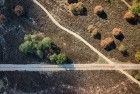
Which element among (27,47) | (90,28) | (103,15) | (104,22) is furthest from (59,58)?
(103,15)

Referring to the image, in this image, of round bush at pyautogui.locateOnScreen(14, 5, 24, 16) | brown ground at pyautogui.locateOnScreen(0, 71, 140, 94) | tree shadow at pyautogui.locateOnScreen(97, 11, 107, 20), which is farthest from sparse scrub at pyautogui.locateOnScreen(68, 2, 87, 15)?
brown ground at pyautogui.locateOnScreen(0, 71, 140, 94)

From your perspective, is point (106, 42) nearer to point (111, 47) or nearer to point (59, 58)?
point (111, 47)

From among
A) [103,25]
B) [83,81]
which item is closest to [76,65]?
[83,81]

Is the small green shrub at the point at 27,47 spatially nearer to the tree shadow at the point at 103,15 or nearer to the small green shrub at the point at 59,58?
the small green shrub at the point at 59,58

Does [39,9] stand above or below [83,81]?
above

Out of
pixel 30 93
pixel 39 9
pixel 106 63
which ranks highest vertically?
pixel 39 9

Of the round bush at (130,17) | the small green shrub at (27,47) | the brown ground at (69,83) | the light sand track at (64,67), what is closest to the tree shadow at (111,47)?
the light sand track at (64,67)

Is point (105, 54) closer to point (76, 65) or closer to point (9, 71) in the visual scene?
point (76, 65)
